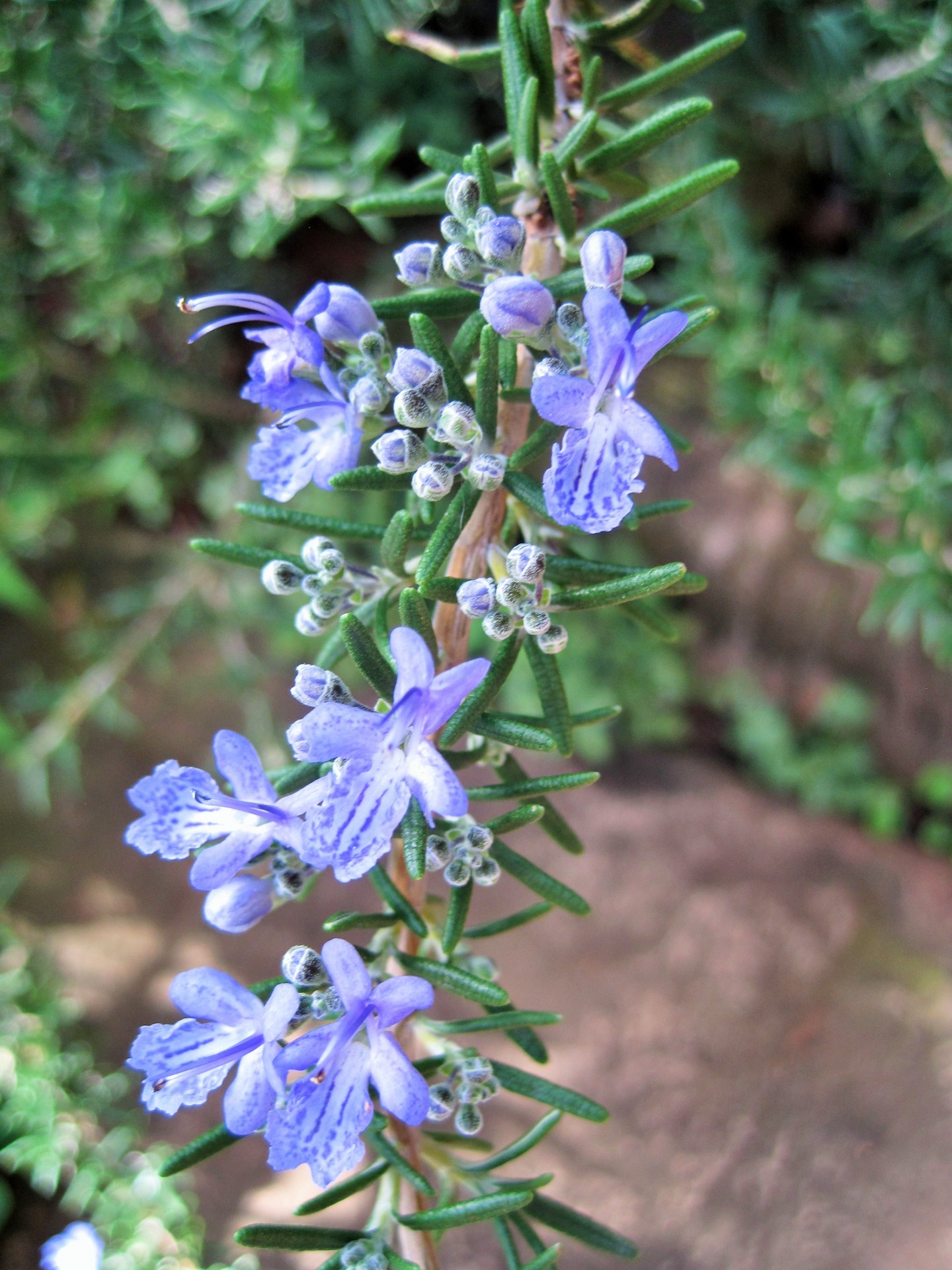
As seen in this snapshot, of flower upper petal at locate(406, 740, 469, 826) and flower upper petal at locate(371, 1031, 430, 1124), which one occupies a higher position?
flower upper petal at locate(406, 740, 469, 826)

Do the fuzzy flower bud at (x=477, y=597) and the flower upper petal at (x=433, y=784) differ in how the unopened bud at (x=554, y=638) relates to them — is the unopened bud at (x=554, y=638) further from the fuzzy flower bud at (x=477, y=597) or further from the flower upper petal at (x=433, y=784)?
the flower upper petal at (x=433, y=784)

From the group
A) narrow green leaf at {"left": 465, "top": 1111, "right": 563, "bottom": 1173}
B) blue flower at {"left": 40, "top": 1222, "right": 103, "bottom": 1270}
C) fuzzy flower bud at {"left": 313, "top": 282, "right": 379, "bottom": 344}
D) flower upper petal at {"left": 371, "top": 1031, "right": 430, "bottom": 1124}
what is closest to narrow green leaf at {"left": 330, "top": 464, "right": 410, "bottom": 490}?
fuzzy flower bud at {"left": 313, "top": 282, "right": 379, "bottom": 344}

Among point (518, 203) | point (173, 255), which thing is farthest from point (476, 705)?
point (173, 255)

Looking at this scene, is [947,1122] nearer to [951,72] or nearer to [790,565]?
[790,565]

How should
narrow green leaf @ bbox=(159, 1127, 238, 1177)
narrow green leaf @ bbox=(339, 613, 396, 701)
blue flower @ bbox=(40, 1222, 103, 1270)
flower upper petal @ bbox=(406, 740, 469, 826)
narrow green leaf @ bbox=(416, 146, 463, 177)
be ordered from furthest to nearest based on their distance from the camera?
1. blue flower @ bbox=(40, 1222, 103, 1270)
2. narrow green leaf @ bbox=(416, 146, 463, 177)
3. narrow green leaf @ bbox=(159, 1127, 238, 1177)
4. narrow green leaf @ bbox=(339, 613, 396, 701)
5. flower upper petal @ bbox=(406, 740, 469, 826)

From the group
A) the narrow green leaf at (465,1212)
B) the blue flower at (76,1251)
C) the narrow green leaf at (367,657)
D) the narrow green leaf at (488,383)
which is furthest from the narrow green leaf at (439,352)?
the blue flower at (76,1251)

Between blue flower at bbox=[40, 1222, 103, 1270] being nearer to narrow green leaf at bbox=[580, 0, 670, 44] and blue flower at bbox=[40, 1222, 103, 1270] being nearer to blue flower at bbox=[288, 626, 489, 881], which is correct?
blue flower at bbox=[288, 626, 489, 881]
